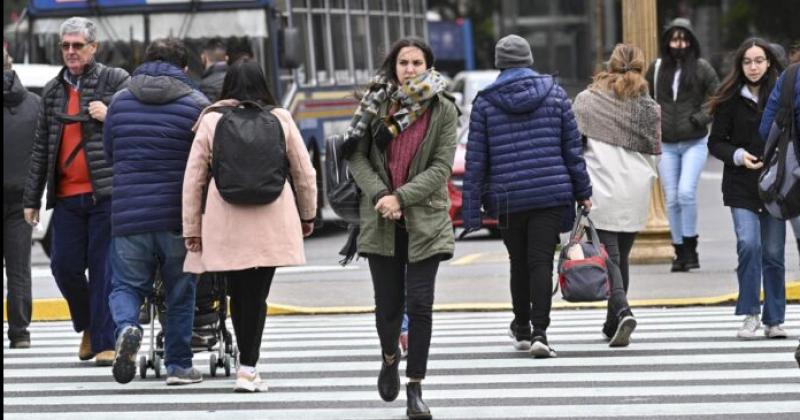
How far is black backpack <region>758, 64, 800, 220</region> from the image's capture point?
9875mm

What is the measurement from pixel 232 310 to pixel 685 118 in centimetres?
664

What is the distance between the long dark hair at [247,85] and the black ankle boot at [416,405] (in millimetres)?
1733

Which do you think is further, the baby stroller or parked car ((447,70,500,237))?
parked car ((447,70,500,237))

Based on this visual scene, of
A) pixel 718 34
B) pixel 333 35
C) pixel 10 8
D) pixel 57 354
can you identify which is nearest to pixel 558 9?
pixel 718 34

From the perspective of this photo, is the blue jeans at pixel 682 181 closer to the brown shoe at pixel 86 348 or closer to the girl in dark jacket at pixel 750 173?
the girl in dark jacket at pixel 750 173

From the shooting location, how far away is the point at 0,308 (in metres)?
11.9

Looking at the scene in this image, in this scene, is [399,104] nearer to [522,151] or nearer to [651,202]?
[522,151]

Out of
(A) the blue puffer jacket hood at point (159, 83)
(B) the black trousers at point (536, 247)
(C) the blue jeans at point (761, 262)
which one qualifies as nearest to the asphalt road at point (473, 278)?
(C) the blue jeans at point (761, 262)

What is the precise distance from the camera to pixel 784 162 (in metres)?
9.94

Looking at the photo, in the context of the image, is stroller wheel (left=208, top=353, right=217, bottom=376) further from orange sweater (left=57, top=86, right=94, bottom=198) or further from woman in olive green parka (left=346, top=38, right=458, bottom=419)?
woman in olive green parka (left=346, top=38, right=458, bottom=419)

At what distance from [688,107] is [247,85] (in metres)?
6.64

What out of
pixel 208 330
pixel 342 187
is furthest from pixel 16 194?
pixel 342 187

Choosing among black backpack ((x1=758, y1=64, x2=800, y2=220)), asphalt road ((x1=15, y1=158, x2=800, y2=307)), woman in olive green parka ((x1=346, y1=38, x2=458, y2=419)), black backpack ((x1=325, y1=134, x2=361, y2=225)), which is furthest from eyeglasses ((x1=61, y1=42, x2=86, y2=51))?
asphalt road ((x1=15, y1=158, x2=800, y2=307))

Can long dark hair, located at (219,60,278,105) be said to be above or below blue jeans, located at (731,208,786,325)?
above
